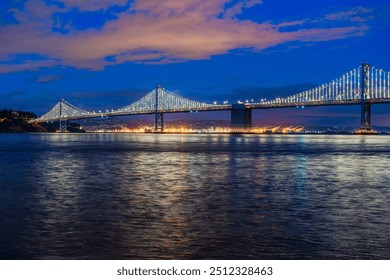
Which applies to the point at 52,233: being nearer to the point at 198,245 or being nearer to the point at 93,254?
the point at 93,254

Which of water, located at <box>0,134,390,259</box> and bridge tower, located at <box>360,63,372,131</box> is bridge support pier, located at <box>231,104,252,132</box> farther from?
water, located at <box>0,134,390,259</box>

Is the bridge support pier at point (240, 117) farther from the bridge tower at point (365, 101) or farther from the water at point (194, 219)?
the water at point (194, 219)

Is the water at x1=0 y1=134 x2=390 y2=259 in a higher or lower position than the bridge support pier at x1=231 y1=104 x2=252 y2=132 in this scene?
lower

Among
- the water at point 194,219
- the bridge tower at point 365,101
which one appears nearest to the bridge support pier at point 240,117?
the bridge tower at point 365,101

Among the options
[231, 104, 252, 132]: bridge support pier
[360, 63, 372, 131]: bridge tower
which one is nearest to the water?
[360, 63, 372, 131]: bridge tower

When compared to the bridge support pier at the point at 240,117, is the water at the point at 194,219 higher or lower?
lower

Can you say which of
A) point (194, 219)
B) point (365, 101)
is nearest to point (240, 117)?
point (365, 101)

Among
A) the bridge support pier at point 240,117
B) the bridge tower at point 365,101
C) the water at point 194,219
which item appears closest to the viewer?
the water at point 194,219
